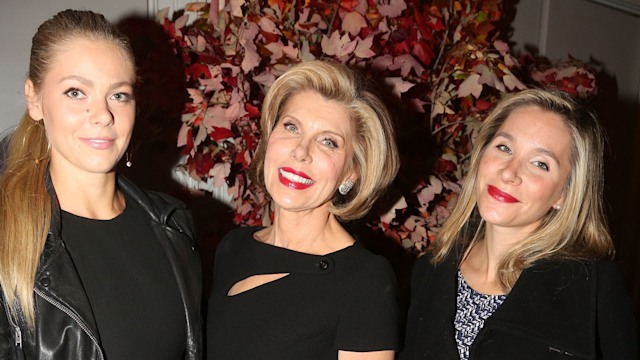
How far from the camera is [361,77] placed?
5.87ft

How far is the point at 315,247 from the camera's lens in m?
1.77

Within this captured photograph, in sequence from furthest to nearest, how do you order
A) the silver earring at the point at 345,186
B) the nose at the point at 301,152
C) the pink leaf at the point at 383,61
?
the pink leaf at the point at 383,61 → the silver earring at the point at 345,186 → the nose at the point at 301,152

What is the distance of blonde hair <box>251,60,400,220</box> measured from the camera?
5.72 ft

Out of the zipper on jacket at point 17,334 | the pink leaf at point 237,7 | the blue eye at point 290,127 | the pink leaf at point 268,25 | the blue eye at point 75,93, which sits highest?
the pink leaf at point 237,7

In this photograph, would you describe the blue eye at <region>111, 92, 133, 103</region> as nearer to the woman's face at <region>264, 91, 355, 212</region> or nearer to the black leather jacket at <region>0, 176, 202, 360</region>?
the black leather jacket at <region>0, 176, 202, 360</region>

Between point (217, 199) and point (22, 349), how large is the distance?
1.14 metres

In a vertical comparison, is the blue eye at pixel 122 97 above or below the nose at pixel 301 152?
above

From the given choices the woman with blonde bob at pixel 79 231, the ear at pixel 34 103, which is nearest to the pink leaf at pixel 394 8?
the woman with blonde bob at pixel 79 231

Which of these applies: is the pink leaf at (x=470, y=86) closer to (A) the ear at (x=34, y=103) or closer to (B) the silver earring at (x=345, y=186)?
(B) the silver earring at (x=345, y=186)

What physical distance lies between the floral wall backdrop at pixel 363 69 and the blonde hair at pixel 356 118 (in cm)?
15

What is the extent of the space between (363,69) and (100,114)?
869mm

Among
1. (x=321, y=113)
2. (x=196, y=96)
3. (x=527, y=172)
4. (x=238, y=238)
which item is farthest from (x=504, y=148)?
(x=196, y=96)

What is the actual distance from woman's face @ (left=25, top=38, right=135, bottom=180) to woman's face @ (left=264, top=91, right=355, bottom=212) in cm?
42

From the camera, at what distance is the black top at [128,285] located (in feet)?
4.86
